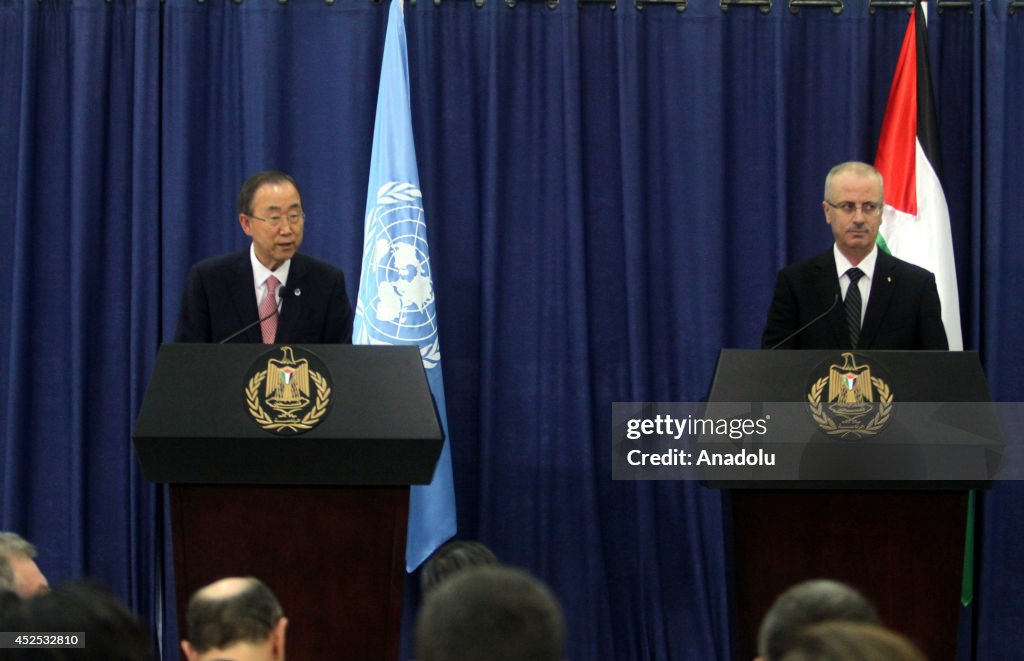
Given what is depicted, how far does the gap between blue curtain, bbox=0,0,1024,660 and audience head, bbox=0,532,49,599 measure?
2.42m

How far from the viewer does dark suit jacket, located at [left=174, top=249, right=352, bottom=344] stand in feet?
13.4

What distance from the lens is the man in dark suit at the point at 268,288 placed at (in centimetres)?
409

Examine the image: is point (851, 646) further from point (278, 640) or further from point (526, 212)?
point (526, 212)

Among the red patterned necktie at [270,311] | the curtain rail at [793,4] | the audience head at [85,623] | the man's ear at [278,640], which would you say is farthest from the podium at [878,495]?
the curtain rail at [793,4]

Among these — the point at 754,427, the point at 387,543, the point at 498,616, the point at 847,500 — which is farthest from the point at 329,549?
the point at 498,616

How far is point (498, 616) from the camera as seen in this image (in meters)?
1.52

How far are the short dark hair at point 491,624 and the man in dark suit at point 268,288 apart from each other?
8.47ft

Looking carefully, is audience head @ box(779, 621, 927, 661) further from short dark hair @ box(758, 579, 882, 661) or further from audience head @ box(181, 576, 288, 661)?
audience head @ box(181, 576, 288, 661)

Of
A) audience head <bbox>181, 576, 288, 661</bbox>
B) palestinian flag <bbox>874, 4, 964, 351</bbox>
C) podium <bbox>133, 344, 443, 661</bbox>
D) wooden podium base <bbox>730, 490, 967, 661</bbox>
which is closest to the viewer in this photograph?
audience head <bbox>181, 576, 288, 661</bbox>

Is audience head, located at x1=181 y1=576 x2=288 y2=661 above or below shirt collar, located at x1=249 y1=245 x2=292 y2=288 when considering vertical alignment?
below

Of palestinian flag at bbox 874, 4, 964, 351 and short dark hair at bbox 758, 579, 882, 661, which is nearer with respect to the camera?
short dark hair at bbox 758, 579, 882, 661

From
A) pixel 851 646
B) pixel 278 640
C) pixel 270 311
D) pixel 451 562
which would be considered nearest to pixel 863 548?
pixel 451 562

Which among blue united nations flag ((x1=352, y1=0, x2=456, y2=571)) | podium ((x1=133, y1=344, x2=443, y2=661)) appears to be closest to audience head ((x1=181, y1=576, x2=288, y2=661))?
podium ((x1=133, y1=344, x2=443, y2=661))

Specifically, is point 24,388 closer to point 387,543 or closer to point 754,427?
point 387,543
